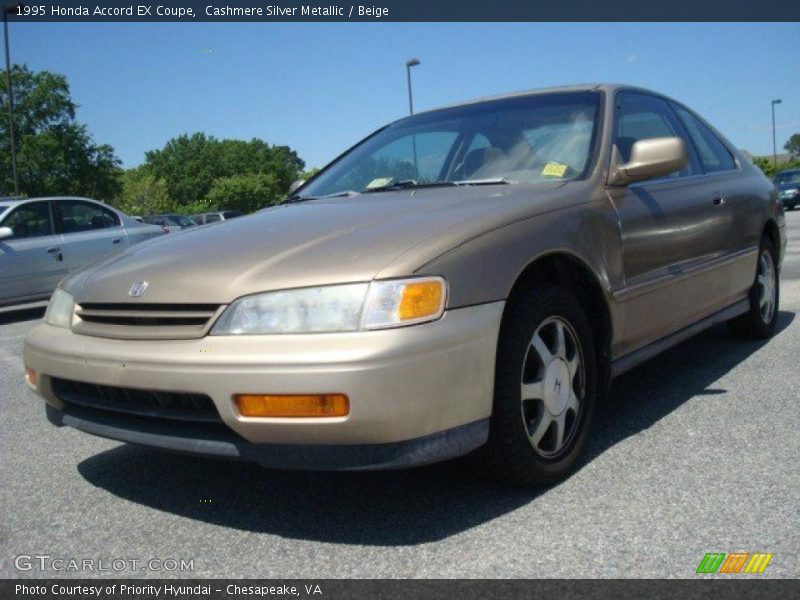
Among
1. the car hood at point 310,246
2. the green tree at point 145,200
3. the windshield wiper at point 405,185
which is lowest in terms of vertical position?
the car hood at point 310,246

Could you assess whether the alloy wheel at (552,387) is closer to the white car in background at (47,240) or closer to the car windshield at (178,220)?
the white car in background at (47,240)

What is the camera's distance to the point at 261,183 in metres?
71.4

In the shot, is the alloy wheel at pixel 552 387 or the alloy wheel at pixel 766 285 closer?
the alloy wheel at pixel 552 387

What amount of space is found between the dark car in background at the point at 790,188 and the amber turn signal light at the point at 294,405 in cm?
2671

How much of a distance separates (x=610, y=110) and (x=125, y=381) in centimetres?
235

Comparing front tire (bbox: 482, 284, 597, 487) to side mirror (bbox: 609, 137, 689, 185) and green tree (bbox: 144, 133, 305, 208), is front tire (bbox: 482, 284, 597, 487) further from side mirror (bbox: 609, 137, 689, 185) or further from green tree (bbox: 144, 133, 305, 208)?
green tree (bbox: 144, 133, 305, 208)

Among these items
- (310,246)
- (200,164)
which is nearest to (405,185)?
(310,246)

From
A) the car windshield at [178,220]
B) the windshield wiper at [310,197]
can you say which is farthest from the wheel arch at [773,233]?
the car windshield at [178,220]

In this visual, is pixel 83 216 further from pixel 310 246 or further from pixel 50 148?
pixel 50 148

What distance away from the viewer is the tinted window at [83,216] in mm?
9844

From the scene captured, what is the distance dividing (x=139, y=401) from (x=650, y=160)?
216cm

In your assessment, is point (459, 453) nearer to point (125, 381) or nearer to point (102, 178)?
point (125, 381)

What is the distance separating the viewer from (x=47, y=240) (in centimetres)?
960

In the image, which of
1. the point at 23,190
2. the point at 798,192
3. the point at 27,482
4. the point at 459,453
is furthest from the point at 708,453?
the point at 23,190
